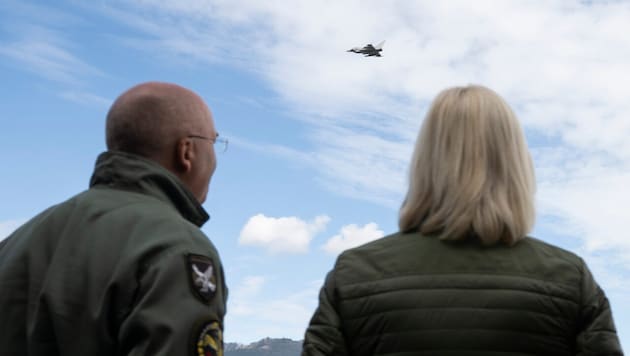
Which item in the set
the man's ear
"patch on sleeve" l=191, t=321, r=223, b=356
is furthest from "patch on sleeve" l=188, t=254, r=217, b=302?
the man's ear

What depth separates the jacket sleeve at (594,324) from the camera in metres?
4.35

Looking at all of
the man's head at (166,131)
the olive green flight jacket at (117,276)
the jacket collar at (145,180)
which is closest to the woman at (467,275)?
the olive green flight jacket at (117,276)

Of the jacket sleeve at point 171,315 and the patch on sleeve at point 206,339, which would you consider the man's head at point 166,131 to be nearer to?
the jacket sleeve at point 171,315

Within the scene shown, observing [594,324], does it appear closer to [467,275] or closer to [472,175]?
[467,275]

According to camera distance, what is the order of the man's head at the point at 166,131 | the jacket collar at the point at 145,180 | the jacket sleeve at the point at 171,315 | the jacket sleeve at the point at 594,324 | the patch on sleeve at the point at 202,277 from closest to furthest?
1. the jacket sleeve at the point at 171,315
2. the patch on sleeve at the point at 202,277
3. the jacket sleeve at the point at 594,324
4. the jacket collar at the point at 145,180
5. the man's head at the point at 166,131

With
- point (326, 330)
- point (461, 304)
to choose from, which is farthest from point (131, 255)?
point (461, 304)

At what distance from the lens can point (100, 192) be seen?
4895 millimetres

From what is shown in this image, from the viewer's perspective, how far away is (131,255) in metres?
4.30

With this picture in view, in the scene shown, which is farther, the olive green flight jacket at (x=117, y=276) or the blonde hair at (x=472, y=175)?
the blonde hair at (x=472, y=175)

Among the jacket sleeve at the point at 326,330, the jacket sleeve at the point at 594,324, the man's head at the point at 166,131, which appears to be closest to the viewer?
the jacket sleeve at the point at 594,324

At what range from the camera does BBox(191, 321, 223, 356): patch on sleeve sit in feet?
13.4

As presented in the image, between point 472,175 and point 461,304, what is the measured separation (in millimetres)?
726

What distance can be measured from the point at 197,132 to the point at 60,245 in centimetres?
114

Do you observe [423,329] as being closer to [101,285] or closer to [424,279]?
[424,279]
